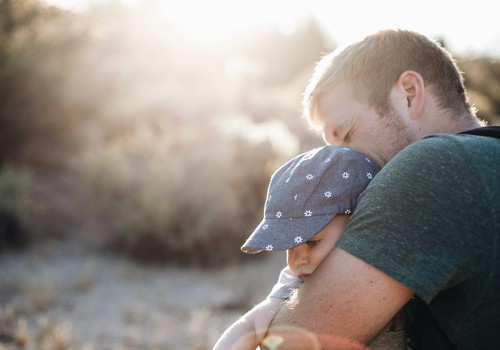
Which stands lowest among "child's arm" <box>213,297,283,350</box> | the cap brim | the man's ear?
"child's arm" <box>213,297,283,350</box>

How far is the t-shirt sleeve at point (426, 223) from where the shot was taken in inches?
55.9

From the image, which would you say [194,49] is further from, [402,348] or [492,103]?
[402,348]

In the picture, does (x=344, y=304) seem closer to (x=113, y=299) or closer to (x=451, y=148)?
(x=451, y=148)

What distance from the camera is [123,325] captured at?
567cm

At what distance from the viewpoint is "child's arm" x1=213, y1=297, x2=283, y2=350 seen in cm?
193

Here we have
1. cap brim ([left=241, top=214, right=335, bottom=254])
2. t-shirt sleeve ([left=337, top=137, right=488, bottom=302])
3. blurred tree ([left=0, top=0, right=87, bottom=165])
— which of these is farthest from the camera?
blurred tree ([left=0, top=0, right=87, bottom=165])

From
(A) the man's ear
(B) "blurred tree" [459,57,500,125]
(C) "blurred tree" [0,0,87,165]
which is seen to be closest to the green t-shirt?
(A) the man's ear

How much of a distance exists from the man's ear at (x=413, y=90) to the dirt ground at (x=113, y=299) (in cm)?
380

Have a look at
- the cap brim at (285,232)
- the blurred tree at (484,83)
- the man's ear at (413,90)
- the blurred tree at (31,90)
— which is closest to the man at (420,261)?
the cap brim at (285,232)

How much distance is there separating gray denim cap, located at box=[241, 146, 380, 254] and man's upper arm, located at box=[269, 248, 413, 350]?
173mm

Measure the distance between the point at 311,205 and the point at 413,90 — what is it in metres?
0.63

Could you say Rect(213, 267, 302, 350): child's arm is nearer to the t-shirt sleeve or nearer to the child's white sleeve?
the child's white sleeve

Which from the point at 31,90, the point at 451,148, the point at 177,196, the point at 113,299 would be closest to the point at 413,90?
the point at 451,148

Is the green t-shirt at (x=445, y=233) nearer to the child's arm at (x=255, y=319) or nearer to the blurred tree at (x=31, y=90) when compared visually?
the child's arm at (x=255, y=319)
